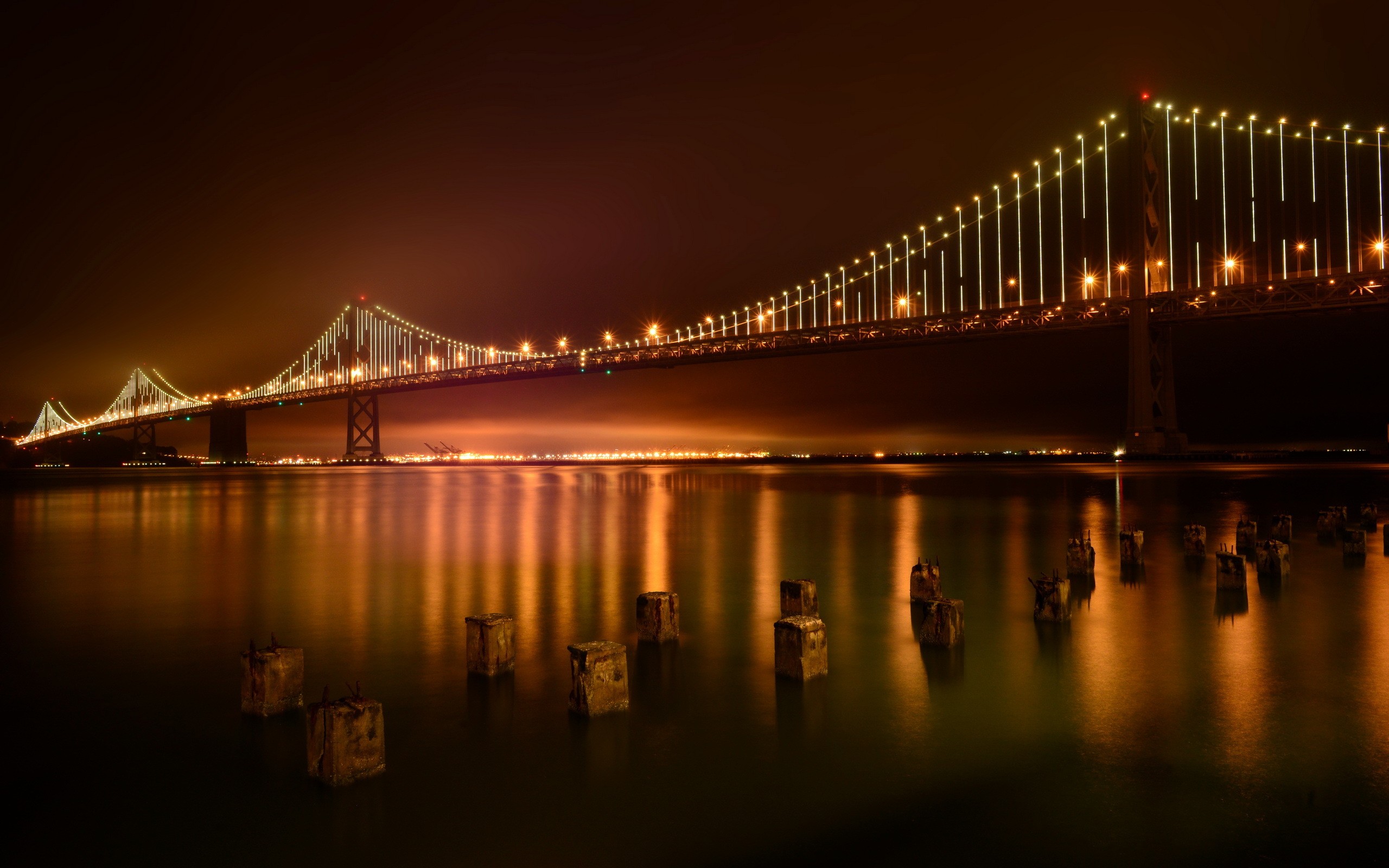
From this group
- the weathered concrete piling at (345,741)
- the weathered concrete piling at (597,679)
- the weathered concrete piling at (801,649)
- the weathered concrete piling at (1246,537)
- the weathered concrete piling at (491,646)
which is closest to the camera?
the weathered concrete piling at (345,741)

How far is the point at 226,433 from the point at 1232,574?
220ft

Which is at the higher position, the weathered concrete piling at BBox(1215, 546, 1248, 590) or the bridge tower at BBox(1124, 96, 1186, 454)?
the bridge tower at BBox(1124, 96, 1186, 454)

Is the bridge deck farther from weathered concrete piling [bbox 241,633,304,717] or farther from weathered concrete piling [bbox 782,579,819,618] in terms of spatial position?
weathered concrete piling [bbox 241,633,304,717]

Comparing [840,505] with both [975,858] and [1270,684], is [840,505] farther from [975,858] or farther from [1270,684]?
[975,858]

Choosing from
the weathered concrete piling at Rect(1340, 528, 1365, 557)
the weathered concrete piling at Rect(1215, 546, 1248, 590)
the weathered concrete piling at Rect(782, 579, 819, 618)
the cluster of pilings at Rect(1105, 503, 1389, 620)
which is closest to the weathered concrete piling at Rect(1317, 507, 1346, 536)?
the cluster of pilings at Rect(1105, 503, 1389, 620)

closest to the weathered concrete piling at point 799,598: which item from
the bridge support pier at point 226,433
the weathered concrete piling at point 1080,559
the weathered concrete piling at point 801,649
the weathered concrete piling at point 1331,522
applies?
the weathered concrete piling at point 801,649

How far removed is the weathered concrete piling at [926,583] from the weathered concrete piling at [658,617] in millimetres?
2021

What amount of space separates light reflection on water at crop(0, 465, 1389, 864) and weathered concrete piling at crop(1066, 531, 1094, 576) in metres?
0.18

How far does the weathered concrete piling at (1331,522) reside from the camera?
10.1 m

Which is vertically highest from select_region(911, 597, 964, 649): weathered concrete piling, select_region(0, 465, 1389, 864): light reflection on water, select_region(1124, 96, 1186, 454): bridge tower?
select_region(1124, 96, 1186, 454): bridge tower

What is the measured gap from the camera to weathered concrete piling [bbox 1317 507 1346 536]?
10.1m

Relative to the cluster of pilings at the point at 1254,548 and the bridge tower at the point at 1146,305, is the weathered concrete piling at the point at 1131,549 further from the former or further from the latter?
the bridge tower at the point at 1146,305

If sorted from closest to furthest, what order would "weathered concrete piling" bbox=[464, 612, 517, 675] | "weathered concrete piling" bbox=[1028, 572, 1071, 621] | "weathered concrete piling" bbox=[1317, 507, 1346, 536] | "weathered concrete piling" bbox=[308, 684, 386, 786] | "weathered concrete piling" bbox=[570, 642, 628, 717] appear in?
"weathered concrete piling" bbox=[308, 684, 386, 786] < "weathered concrete piling" bbox=[570, 642, 628, 717] < "weathered concrete piling" bbox=[464, 612, 517, 675] < "weathered concrete piling" bbox=[1028, 572, 1071, 621] < "weathered concrete piling" bbox=[1317, 507, 1346, 536]

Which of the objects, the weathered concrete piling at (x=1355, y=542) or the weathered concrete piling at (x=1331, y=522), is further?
the weathered concrete piling at (x=1331, y=522)
